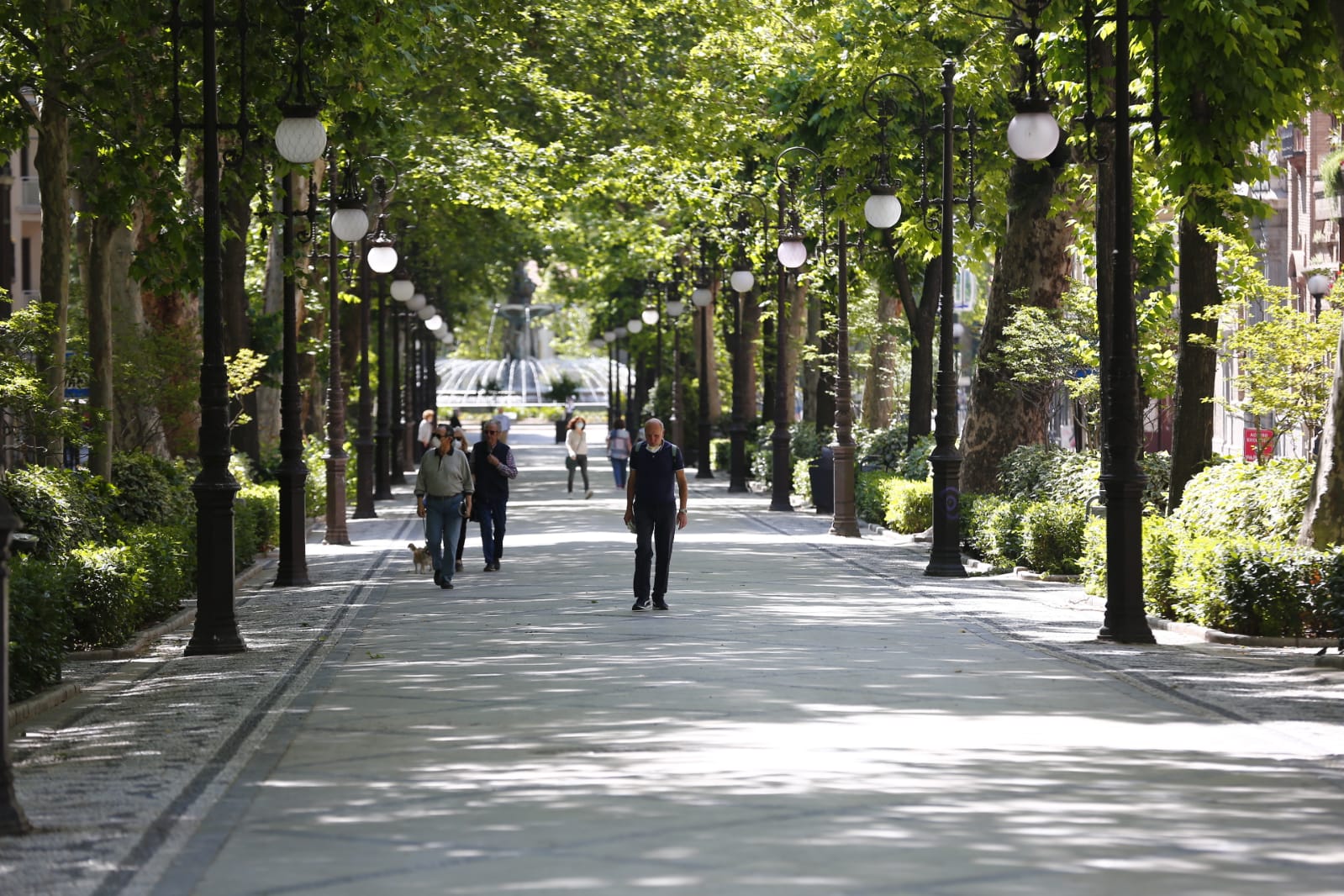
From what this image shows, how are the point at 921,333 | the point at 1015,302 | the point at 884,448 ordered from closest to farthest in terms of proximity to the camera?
the point at 1015,302
the point at 921,333
the point at 884,448

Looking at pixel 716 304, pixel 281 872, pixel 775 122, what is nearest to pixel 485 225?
pixel 716 304

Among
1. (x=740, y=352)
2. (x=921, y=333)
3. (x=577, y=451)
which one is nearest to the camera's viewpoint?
(x=921, y=333)

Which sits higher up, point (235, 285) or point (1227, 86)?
point (1227, 86)

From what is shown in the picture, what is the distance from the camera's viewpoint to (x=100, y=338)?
2214 centimetres

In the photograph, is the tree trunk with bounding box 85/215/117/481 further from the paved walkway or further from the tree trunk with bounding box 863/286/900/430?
the tree trunk with bounding box 863/286/900/430

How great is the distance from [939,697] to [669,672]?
6.98 ft

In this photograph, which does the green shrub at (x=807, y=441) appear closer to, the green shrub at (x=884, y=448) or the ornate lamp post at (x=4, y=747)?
the green shrub at (x=884, y=448)

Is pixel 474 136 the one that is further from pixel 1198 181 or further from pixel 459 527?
pixel 1198 181

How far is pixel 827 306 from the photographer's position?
47.3 m

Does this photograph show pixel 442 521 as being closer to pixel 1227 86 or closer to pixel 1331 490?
pixel 1227 86

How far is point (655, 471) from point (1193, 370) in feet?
18.2

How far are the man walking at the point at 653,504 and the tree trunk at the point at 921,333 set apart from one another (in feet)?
52.7

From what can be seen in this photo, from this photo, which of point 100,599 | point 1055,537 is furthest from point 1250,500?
point 100,599

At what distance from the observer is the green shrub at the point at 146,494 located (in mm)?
22250
